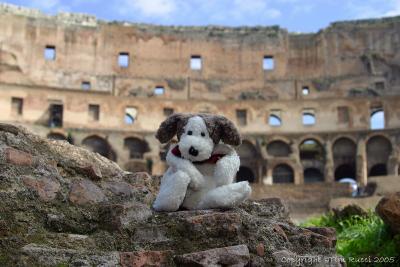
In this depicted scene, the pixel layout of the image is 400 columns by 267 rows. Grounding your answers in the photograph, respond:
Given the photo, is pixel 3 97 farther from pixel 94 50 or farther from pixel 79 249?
pixel 79 249

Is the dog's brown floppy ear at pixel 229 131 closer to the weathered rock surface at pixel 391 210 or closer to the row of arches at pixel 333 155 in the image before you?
the weathered rock surface at pixel 391 210

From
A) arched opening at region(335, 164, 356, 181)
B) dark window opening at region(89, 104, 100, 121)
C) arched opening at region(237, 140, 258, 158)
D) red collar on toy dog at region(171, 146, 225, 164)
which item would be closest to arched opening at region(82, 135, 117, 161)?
dark window opening at region(89, 104, 100, 121)

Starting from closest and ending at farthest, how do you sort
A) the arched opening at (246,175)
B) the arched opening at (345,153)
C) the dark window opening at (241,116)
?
1. the arched opening at (246,175)
2. the arched opening at (345,153)
3. the dark window opening at (241,116)

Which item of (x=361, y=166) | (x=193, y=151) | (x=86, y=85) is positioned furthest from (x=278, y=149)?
(x=193, y=151)

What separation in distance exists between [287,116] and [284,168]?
451cm

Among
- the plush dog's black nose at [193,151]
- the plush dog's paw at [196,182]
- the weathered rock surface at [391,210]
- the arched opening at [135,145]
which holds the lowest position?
the weathered rock surface at [391,210]

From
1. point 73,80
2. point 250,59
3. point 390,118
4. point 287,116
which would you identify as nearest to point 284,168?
point 287,116

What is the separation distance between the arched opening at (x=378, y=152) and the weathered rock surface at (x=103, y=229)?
30.9 m

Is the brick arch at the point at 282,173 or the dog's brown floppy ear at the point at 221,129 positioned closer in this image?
the dog's brown floppy ear at the point at 221,129

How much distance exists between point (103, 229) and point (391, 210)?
524cm

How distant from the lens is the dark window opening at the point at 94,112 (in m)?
35.2

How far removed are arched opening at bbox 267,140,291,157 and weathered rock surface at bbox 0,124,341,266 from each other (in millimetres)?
30285

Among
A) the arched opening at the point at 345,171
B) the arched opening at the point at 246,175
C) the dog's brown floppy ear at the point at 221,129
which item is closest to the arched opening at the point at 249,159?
the arched opening at the point at 246,175

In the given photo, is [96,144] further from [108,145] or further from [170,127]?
[170,127]
